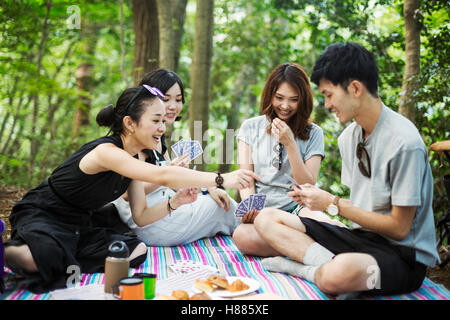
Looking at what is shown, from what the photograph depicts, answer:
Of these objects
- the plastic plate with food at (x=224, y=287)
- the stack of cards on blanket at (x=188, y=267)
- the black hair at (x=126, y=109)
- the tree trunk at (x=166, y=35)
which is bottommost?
the stack of cards on blanket at (x=188, y=267)

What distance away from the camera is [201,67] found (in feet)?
16.6

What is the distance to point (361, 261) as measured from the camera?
2234 mm

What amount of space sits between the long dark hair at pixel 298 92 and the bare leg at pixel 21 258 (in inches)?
77.8

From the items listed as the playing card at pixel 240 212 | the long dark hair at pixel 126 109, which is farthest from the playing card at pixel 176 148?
the playing card at pixel 240 212

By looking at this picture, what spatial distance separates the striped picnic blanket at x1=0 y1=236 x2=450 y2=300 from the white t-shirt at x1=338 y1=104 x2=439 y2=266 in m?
0.32

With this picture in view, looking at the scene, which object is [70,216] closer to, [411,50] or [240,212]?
[240,212]

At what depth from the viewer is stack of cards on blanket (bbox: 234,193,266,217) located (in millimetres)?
3012

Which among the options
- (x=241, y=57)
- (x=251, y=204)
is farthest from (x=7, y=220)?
(x=241, y=57)

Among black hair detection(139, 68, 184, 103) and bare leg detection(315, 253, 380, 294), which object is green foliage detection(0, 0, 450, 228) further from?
black hair detection(139, 68, 184, 103)

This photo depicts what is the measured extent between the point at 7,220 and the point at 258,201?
8.54 feet

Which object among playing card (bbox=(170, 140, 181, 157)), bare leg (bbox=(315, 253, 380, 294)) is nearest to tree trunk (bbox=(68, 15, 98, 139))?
playing card (bbox=(170, 140, 181, 157))

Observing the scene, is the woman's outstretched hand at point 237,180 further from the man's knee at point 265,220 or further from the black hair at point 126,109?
the black hair at point 126,109

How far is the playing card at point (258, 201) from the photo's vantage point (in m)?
3.01

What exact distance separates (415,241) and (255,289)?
90 centimetres
